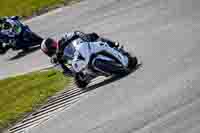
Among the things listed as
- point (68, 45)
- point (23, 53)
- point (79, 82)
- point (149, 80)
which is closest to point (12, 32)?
point (23, 53)

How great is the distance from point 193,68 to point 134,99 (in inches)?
71.1

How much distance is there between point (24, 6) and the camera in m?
39.5

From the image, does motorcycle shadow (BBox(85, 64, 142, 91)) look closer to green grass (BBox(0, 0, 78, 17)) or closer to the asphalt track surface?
the asphalt track surface

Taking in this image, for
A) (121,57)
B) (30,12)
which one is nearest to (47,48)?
(121,57)


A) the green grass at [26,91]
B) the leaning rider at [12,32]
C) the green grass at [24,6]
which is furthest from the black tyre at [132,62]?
the green grass at [24,6]

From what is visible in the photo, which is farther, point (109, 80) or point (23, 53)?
point (23, 53)

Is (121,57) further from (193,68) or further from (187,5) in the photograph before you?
(187,5)

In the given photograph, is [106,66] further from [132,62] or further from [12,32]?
[12,32]

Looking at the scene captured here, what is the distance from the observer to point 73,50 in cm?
2039

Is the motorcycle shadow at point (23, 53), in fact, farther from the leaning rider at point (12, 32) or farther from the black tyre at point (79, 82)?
the black tyre at point (79, 82)

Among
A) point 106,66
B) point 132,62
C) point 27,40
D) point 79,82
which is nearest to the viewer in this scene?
point 106,66

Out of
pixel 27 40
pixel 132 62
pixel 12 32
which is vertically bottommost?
pixel 27 40

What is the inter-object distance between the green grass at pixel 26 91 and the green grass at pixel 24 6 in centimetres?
1222

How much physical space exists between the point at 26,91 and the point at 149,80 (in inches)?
226
